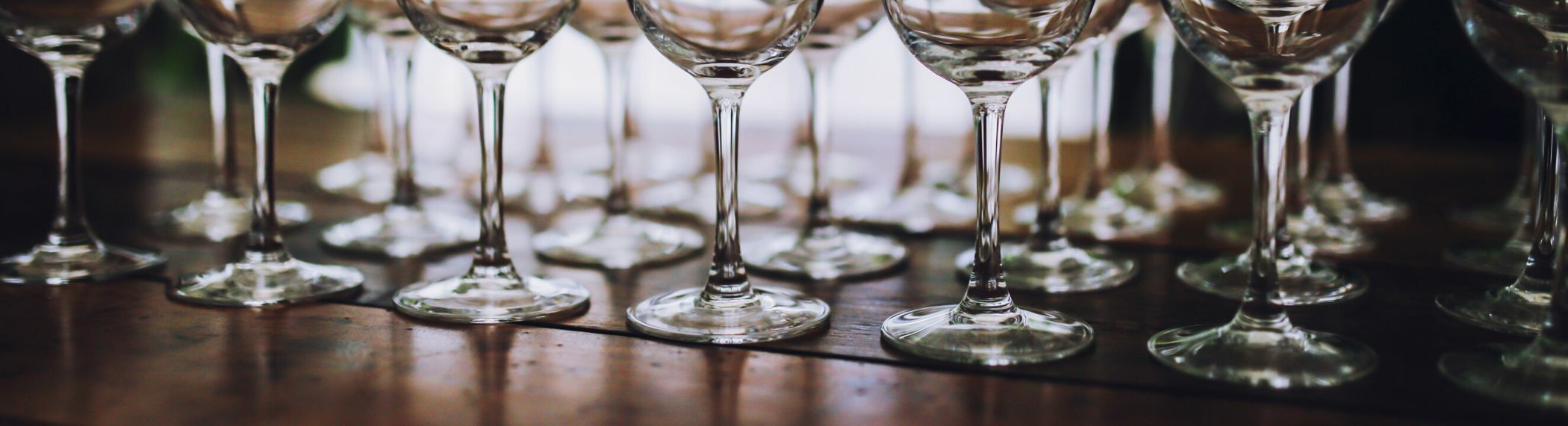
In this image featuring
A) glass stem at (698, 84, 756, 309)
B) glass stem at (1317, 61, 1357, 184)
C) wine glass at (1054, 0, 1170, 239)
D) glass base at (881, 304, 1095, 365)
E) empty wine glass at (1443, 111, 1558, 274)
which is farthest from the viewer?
glass stem at (1317, 61, 1357, 184)

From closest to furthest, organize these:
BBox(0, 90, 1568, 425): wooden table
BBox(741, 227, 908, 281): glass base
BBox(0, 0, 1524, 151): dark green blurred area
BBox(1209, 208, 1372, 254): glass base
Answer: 1. BBox(0, 90, 1568, 425): wooden table
2. BBox(741, 227, 908, 281): glass base
3. BBox(1209, 208, 1372, 254): glass base
4. BBox(0, 0, 1524, 151): dark green blurred area

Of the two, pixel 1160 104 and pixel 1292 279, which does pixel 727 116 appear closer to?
pixel 1292 279

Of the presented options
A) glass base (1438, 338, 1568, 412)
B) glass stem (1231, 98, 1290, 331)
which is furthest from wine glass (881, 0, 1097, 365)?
glass base (1438, 338, 1568, 412)

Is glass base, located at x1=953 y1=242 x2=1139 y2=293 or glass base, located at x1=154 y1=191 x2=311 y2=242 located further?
glass base, located at x1=154 y1=191 x2=311 y2=242

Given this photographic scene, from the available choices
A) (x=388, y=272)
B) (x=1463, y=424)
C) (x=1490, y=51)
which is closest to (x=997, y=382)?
(x=1463, y=424)

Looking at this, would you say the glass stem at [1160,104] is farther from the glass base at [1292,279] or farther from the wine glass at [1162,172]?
the glass base at [1292,279]

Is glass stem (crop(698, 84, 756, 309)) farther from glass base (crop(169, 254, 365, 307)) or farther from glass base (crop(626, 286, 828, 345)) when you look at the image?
glass base (crop(169, 254, 365, 307))

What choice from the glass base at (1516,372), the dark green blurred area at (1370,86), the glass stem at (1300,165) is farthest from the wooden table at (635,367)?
the dark green blurred area at (1370,86)

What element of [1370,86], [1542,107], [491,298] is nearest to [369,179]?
[491,298]
